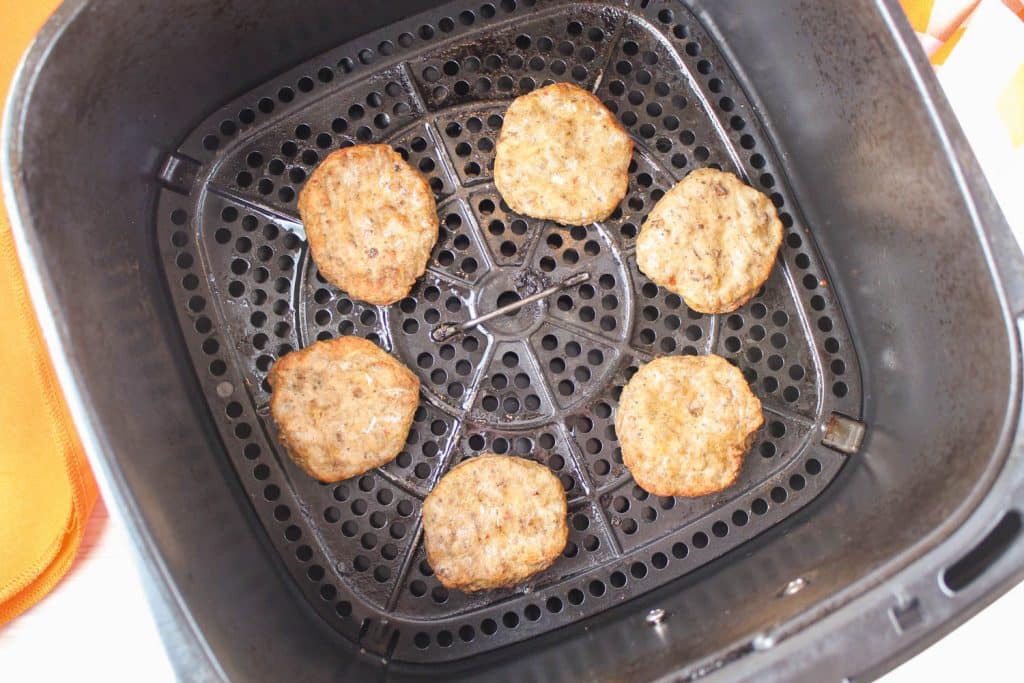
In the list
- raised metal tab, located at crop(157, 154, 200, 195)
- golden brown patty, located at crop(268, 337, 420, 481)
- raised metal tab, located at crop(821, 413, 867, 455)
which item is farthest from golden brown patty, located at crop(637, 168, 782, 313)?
raised metal tab, located at crop(157, 154, 200, 195)

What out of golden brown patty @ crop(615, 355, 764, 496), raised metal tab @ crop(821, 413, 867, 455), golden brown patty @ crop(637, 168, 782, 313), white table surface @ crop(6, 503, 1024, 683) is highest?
golden brown patty @ crop(637, 168, 782, 313)

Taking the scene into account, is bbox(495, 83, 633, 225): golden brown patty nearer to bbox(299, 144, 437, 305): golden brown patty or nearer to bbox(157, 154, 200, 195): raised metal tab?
bbox(299, 144, 437, 305): golden brown patty

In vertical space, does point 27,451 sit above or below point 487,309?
below

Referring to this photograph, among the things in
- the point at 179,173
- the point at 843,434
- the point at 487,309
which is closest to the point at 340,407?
the point at 487,309

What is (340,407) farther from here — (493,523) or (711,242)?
(711,242)

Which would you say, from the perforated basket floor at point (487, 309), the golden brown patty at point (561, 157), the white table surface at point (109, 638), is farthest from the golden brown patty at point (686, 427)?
the white table surface at point (109, 638)

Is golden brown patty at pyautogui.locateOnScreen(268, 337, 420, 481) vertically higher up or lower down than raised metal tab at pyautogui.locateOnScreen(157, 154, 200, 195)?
lower down

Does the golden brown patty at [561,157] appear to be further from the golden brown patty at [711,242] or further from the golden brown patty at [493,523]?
the golden brown patty at [493,523]
